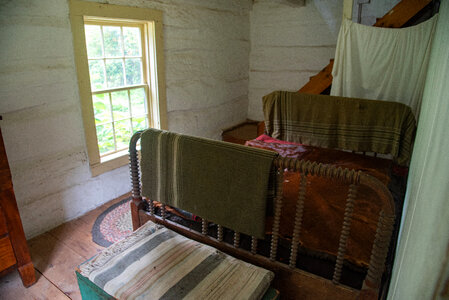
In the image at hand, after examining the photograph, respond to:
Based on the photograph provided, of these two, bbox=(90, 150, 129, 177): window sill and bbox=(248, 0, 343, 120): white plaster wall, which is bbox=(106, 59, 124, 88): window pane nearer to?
bbox=(90, 150, 129, 177): window sill

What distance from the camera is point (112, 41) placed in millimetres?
2854

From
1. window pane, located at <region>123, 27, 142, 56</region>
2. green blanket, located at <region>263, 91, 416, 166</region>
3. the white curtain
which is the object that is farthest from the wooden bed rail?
the white curtain

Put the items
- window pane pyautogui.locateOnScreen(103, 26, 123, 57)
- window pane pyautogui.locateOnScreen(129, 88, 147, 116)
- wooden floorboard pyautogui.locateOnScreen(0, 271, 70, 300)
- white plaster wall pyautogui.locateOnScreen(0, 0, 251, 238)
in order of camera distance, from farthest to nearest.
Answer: window pane pyautogui.locateOnScreen(129, 88, 147, 116) < window pane pyautogui.locateOnScreen(103, 26, 123, 57) < white plaster wall pyautogui.locateOnScreen(0, 0, 251, 238) < wooden floorboard pyautogui.locateOnScreen(0, 271, 70, 300)

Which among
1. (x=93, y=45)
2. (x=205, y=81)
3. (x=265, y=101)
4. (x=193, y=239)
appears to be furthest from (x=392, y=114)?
(x=93, y=45)

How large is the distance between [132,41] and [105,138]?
41.1 inches

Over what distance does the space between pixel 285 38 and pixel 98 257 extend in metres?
4.03

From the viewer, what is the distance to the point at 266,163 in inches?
54.1

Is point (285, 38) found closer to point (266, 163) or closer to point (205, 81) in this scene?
point (205, 81)

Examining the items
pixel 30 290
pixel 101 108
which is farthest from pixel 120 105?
pixel 30 290

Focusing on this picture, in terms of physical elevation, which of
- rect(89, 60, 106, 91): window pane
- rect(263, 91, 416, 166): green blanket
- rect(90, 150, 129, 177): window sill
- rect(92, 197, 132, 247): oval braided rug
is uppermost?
rect(89, 60, 106, 91): window pane

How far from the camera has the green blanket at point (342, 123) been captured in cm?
253

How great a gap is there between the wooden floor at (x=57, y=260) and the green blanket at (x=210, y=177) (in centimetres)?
99

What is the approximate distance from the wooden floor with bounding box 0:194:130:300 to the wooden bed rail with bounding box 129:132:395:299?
3.23 feet

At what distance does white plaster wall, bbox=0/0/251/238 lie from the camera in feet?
7.30
